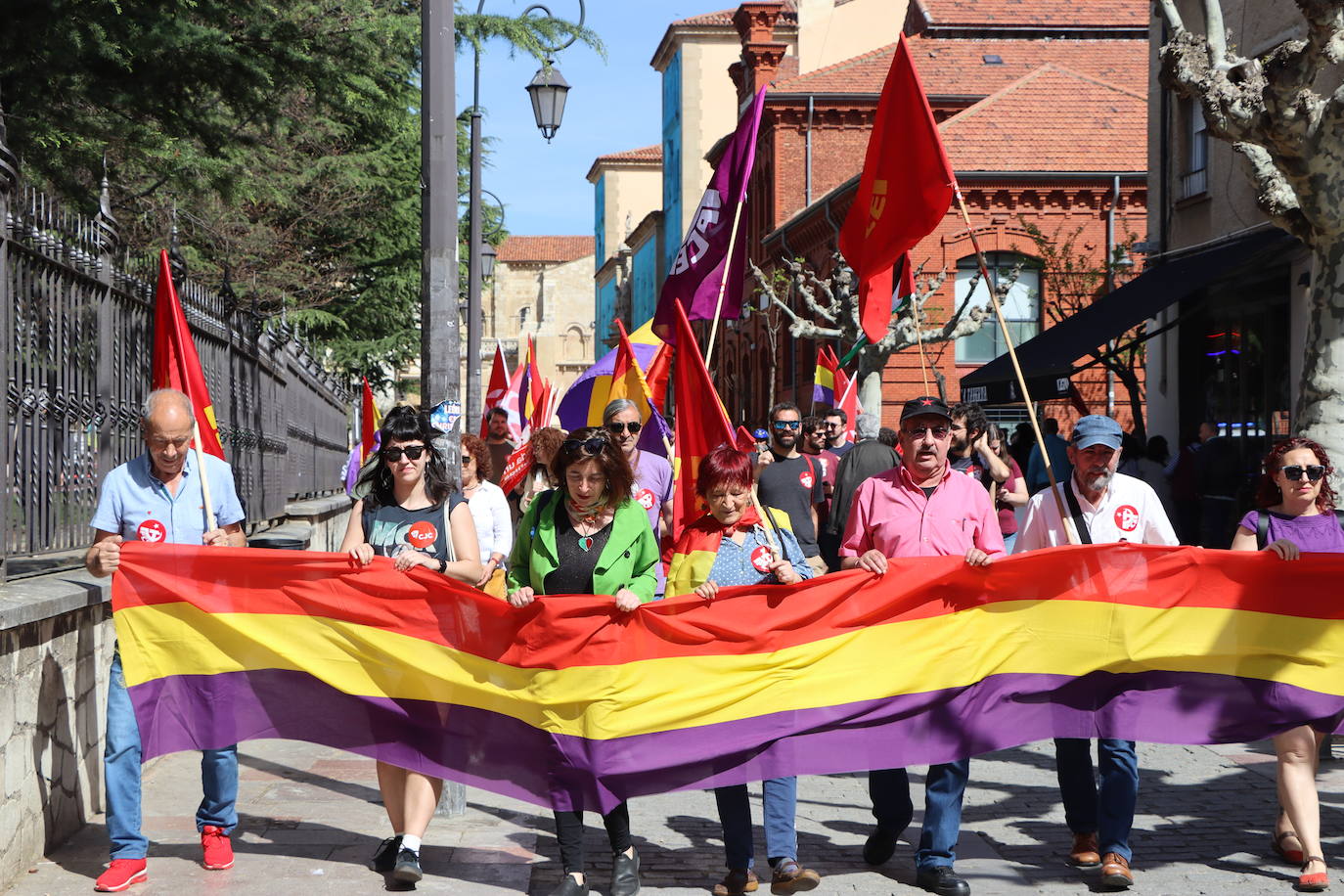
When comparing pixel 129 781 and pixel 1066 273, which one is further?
pixel 1066 273

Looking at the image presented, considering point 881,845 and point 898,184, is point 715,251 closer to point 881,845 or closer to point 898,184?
point 898,184

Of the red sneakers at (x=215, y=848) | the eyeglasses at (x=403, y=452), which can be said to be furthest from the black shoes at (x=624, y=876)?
the eyeglasses at (x=403, y=452)

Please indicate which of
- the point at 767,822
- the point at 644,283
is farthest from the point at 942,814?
the point at 644,283

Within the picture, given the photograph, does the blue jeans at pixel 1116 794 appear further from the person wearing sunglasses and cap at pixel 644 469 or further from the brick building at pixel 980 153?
the brick building at pixel 980 153

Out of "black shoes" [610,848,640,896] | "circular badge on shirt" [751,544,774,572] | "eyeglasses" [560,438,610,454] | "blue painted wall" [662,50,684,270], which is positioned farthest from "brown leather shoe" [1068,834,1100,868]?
"blue painted wall" [662,50,684,270]

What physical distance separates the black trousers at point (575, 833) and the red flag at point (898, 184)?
3.09m

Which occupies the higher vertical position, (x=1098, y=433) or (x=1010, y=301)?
(x=1010, y=301)

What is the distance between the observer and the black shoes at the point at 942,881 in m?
6.07

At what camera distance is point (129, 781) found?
6.04m

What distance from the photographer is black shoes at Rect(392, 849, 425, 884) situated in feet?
19.8

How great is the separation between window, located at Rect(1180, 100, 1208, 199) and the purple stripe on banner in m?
15.5

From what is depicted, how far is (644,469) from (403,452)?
124 inches

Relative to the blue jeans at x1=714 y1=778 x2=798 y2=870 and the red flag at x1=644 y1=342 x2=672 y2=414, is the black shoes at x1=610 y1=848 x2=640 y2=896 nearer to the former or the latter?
the blue jeans at x1=714 y1=778 x2=798 y2=870

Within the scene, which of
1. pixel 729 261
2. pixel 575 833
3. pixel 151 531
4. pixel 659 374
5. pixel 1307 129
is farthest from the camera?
pixel 659 374
